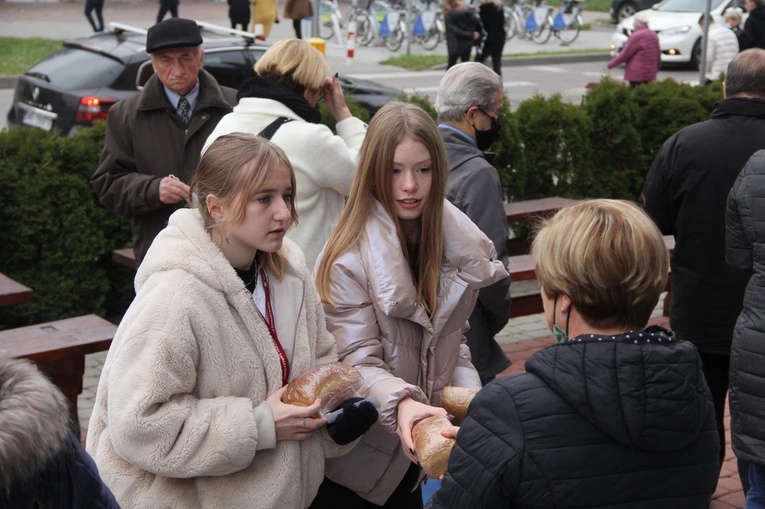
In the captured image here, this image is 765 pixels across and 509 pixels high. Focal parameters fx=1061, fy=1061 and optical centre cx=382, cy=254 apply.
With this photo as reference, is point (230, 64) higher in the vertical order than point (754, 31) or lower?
higher

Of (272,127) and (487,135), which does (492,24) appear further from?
(272,127)

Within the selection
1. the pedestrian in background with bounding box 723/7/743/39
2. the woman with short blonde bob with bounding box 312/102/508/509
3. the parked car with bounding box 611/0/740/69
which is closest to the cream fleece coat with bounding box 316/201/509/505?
the woman with short blonde bob with bounding box 312/102/508/509

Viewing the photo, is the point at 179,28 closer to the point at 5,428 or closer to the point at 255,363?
the point at 255,363

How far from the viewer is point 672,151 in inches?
193

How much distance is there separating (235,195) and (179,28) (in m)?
2.28

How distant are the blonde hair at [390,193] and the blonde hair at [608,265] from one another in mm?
1055

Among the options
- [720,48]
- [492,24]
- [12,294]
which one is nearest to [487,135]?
[12,294]

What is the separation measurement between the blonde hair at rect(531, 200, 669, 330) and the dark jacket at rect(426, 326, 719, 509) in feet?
0.26

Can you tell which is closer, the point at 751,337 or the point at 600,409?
the point at 600,409

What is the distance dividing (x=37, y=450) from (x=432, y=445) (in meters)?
1.10

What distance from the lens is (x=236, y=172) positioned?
2.85 metres

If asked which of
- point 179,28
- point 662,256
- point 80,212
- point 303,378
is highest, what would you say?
point 179,28

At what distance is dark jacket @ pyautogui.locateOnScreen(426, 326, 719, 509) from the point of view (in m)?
2.11

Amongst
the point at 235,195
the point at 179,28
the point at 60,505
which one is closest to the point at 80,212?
the point at 179,28
